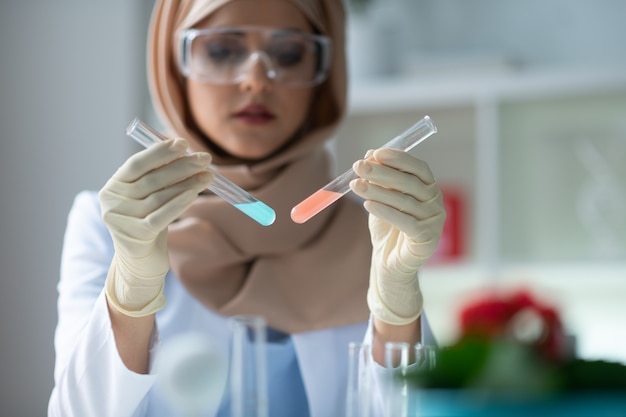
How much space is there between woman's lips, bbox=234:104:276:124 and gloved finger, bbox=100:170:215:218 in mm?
467

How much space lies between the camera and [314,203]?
1.06m

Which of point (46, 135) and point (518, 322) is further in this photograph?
point (46, 135)

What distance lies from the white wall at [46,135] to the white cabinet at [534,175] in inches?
40.8

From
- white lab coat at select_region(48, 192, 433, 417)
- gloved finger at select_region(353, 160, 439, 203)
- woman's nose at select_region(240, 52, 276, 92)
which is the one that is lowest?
white lab coat at select_region(48, 192, 433, 417)

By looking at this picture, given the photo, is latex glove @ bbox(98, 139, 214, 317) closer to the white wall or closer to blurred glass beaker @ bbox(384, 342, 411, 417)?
blurred glass beaker @ bbox(384, 342, 411, 417)

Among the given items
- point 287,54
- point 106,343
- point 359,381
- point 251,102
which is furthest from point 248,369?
point 287,54

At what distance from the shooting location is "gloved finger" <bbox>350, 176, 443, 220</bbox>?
1.05 meters

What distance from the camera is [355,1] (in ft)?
10.3

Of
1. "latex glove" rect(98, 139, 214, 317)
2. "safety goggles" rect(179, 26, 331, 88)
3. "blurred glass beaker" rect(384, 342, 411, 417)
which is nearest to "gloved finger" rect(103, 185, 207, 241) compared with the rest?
"latex glove" rect(98, 139, 214, 317)

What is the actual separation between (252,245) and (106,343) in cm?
49

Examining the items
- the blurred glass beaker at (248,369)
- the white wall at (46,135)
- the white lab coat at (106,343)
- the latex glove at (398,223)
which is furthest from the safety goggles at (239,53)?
Answer: the white wall at (46,135)

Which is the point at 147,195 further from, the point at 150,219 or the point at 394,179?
the point at 394,179

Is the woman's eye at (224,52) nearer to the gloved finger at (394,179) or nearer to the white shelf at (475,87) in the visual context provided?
the gloved finger at (394,179)

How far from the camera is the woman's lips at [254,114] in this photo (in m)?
1.49
